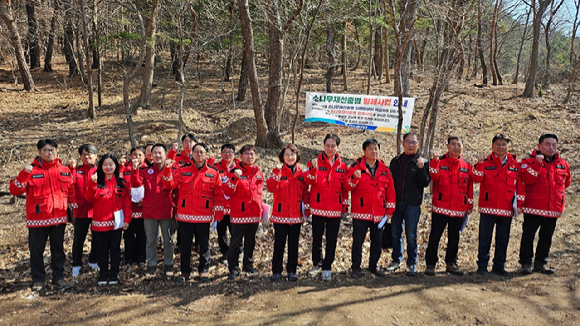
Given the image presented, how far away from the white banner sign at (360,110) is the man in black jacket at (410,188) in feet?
18.9

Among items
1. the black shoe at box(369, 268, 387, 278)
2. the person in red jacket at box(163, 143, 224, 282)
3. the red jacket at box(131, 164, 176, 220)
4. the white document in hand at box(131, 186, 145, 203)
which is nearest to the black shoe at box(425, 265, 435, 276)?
the black shoe at box(369, 268, 387, 278)

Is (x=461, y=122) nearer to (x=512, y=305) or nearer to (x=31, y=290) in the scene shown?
(x=512, y=305)

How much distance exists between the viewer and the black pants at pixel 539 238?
560cm

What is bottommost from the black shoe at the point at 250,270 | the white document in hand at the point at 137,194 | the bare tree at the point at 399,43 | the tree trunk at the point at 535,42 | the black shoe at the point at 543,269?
the black shoe at the point at 250,270

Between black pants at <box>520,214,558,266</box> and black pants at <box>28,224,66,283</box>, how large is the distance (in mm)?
6840

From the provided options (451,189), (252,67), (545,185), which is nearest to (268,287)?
(451,189)

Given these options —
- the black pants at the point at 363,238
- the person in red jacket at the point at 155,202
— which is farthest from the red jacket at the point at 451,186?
the person in red jacket at the point at 155,202

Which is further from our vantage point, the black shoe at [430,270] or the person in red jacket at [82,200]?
the black shoe at [430,270]

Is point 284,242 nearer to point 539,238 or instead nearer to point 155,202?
point 155,202

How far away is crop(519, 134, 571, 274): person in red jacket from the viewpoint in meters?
5.48

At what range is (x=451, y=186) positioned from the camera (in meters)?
5.41

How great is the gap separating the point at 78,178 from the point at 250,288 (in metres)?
2.97

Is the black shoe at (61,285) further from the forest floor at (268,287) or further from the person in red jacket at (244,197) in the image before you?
the person in red jacket at (244,197)

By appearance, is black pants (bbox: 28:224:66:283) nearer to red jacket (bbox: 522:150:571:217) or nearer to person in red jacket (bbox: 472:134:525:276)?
person in red jacket (bbox: 472:134:525:276)
